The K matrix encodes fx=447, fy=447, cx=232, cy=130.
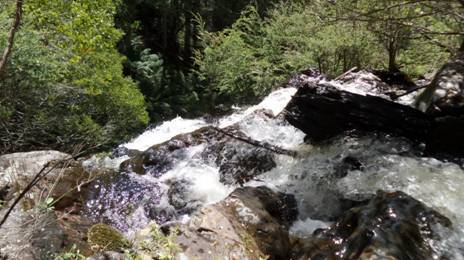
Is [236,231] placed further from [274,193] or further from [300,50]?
[300,50]

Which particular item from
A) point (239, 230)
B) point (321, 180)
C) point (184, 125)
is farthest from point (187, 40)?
point (239, 230)

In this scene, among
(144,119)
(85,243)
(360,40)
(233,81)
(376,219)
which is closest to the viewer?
(376,219)

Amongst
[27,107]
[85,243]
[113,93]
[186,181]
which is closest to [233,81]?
[113,93]

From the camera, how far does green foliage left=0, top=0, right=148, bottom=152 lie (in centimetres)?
674

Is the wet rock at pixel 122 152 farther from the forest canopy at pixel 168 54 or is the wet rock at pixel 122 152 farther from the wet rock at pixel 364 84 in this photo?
the wet rock at pixel 364 84

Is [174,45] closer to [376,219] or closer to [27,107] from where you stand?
[27,107]

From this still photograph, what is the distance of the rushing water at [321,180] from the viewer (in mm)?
5816

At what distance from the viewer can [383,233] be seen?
15.0 feet

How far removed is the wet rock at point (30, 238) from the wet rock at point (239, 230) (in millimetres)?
1381

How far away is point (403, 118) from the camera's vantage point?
6891 millimetres

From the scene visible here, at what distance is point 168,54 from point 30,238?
19914 millimetres

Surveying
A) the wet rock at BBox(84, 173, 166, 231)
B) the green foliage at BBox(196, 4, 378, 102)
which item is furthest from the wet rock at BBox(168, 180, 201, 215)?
the green foliage at BBox(196, 4, 378, 102)

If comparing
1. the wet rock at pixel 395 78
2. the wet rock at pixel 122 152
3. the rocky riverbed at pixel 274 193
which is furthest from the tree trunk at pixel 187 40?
the rocky riverbed at pixel 274 193

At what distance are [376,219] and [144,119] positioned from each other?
6927 mm
